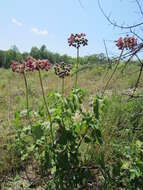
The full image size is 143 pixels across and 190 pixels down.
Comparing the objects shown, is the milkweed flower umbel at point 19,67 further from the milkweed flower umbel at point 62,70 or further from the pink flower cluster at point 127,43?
the pink flower cluster at point 127,43

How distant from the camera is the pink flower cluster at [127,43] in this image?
2.44 metres

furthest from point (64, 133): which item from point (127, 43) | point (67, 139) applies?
point (127, 43)

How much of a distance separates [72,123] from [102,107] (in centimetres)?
31

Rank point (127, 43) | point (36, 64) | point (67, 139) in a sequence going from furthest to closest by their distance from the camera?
point (127, 43) < point (67, 139) < point (36, 64)

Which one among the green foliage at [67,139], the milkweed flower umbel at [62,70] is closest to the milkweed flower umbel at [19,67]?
the milkweed flower umbel at [62,70]

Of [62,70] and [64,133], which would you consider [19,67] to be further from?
[64,133]

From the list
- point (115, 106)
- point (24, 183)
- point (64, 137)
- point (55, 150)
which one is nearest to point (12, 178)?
point (24, 183)

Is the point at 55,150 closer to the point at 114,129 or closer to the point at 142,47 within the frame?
the point at 114,129

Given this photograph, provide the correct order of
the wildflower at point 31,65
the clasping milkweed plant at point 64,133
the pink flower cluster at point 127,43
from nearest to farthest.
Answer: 1. the wildflower at point 31,65
2. the clasping milkweed plant at point 64,133
3. the pink flower cluster at point 127,43

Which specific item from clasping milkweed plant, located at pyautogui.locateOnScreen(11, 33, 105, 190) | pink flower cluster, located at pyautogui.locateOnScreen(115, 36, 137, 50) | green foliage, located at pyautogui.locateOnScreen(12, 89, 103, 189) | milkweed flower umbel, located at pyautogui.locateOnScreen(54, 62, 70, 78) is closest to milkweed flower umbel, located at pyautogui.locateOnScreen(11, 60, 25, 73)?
clasping milkweed plant, located at pyautogui.locateOnScreen(11, 33, 105, 190)

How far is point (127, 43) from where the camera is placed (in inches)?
96.8

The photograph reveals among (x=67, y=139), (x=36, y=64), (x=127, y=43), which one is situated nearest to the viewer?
(x=36, y=64)

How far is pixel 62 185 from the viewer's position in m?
2.18

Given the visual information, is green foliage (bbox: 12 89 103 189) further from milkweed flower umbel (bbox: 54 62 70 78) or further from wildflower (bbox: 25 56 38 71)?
wildflower (bbox: 25 56 38 71)
